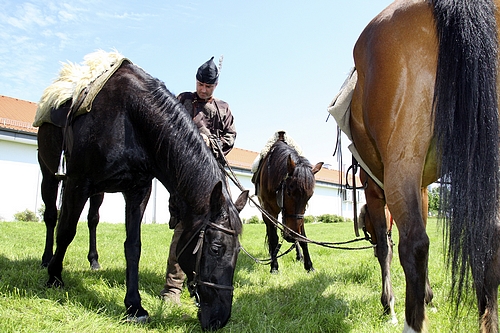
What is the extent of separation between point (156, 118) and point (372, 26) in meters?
2.02

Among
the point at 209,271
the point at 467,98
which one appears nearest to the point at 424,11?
the point at 467,98

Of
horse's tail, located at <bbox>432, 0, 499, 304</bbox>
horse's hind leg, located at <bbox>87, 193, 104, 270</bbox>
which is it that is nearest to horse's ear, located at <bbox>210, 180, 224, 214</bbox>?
horse's tail, located at <bbox>432, 0, 499, 304</bbox>

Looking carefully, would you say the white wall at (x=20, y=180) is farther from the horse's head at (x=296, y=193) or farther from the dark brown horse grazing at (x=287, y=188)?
the horse's head at (x=296, y=193)

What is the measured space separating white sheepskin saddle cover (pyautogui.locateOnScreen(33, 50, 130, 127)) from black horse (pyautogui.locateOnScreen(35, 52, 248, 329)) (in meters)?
0.08

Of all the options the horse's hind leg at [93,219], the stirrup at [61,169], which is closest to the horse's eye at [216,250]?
the stirrup at [61,169]

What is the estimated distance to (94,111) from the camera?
365 cm

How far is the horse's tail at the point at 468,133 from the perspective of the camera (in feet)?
6.04

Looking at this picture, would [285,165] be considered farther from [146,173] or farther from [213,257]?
[213,257]

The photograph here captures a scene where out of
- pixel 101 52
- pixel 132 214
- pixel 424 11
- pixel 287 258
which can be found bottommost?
pixel 287 258

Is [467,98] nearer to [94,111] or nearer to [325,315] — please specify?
[325,315]

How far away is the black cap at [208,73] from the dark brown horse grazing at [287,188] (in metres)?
1.91

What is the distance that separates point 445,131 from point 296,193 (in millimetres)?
3782

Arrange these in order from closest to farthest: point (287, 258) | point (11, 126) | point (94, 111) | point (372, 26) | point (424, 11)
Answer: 1. point (424, 11)
2. point (372, 26)
3. point (94, 111)
4. point (287, 258)
5. point (11, 126)

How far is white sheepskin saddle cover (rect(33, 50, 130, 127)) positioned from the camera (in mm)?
3727
